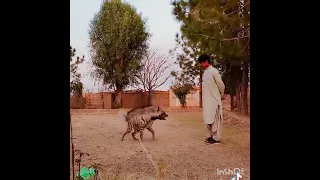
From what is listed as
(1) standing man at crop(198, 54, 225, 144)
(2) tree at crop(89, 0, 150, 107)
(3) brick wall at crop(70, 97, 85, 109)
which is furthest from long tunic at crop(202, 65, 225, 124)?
(3) brick wall at crop(70, 97, 85, 109)

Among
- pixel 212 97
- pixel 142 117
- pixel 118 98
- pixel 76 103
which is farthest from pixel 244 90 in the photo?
pixel 76 103

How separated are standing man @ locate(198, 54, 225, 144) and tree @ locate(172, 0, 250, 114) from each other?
0.22ft

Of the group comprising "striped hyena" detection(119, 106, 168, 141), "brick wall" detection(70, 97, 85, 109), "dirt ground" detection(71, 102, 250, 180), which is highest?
"brick wall" detection(70, 97, 85, 109)

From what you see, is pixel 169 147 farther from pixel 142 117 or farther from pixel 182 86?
pixel 182 86

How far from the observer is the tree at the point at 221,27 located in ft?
5.99

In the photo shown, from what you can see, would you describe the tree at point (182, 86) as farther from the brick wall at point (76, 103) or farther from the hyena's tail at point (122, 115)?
the brick wall at point (76, 103)

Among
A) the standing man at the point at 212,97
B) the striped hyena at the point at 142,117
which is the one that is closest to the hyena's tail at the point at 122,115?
the striped hyena at the point at 142,117

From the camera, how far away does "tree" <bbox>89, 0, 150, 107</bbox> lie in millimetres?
1855

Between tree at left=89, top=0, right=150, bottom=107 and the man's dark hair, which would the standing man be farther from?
tree at left=89, top=0, right=150, bottom=107

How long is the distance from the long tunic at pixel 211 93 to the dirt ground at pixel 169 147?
4 cm

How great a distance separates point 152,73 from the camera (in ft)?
6.21
